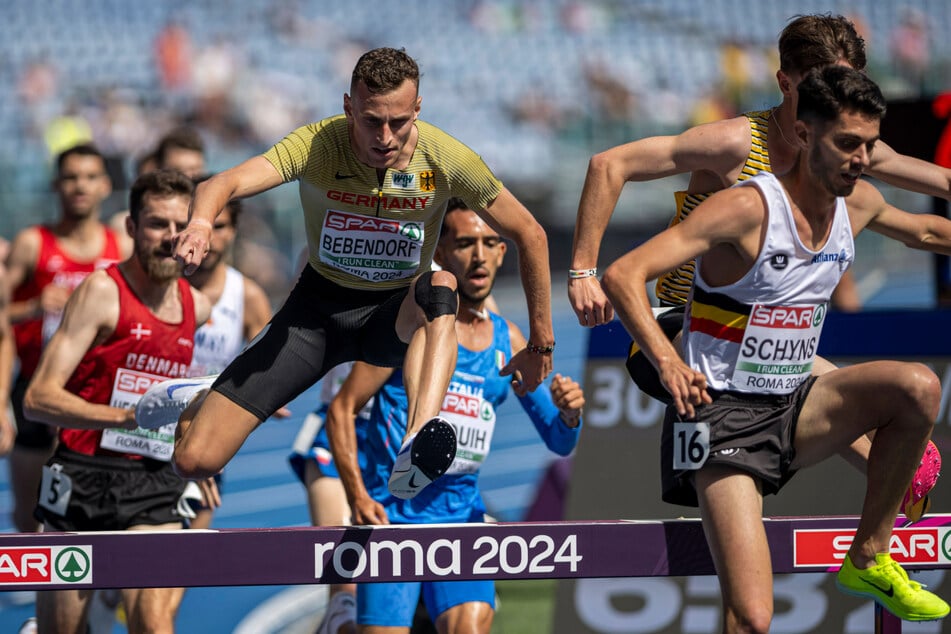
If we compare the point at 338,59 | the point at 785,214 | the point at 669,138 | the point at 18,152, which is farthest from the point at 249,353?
the point at 338,59

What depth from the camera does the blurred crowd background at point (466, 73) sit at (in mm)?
16141

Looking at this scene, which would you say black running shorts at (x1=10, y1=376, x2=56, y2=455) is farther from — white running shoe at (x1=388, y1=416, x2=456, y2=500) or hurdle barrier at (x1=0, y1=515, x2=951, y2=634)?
white running shoe at (x1=388, y1=416, x2=456, y2=500)

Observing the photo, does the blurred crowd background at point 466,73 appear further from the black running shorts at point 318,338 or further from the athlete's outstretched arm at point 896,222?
the athlete's outstretched arm at point 896,222

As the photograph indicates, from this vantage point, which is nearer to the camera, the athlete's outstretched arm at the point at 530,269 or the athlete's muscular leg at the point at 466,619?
the athlete's outstretched arm at the point at 530,269

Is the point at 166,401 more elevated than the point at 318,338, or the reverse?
the point at 318,338

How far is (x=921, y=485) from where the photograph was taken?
404 centimetres

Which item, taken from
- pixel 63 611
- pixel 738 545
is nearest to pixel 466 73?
pixel 63 611

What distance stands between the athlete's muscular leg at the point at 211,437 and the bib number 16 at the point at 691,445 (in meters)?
1.45

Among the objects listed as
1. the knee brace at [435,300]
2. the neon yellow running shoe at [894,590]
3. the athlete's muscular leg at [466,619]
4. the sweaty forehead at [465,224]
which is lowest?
A: the athlete's muscular leg at [466,619]

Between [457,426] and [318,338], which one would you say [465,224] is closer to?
[457,426]

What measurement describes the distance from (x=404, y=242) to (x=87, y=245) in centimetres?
311

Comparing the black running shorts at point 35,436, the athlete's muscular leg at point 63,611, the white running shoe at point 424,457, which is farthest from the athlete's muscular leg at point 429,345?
the black running shorts at point 35,436

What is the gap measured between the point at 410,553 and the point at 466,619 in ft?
2.89

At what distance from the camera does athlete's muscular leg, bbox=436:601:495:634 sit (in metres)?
4.73
